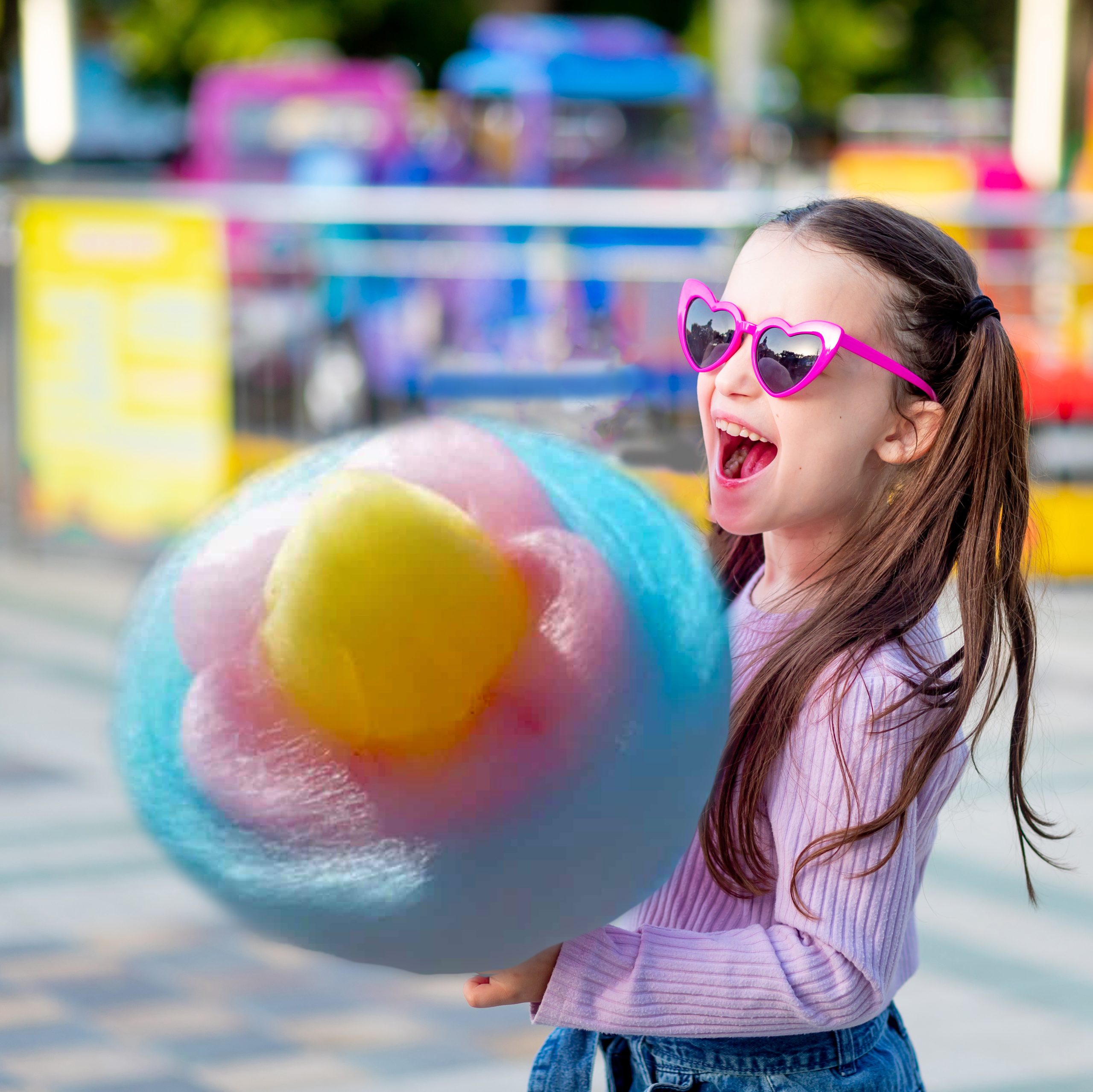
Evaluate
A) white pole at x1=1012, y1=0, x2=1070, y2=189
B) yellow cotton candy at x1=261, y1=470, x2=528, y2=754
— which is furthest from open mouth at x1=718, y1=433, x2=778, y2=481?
white pole at x1=1012, y1=0, x2=1070, y2=189

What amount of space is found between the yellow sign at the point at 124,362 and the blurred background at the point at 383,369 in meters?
0.02

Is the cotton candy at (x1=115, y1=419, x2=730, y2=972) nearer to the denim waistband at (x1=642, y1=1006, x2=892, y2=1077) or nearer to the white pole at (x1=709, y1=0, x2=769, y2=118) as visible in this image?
the denim waistband at (x1=642, y1=1006, x2=892, y2=1077)

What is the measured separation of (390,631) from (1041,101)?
1364 cm

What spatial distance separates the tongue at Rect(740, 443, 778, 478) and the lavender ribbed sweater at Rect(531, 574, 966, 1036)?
17cm

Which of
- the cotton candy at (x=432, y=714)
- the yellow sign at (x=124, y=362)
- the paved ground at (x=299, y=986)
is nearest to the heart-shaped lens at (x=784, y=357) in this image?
the cotton candy at (x=432, y=714)

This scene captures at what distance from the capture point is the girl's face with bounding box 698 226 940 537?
4.80ft

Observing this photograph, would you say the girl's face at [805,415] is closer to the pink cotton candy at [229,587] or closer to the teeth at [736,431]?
the teeth at [736,431]

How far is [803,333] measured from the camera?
4.71 ft

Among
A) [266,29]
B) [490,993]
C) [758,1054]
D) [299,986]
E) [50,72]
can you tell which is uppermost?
[266,29]

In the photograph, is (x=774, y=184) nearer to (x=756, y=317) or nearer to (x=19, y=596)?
(x=19, y=596)

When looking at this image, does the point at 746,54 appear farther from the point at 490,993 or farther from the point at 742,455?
the point at 490,993

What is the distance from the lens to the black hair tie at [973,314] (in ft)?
5.08

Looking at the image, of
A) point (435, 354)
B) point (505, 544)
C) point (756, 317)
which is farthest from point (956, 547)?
point (435, 354)

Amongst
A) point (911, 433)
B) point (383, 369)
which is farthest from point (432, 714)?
point (383, 369)
